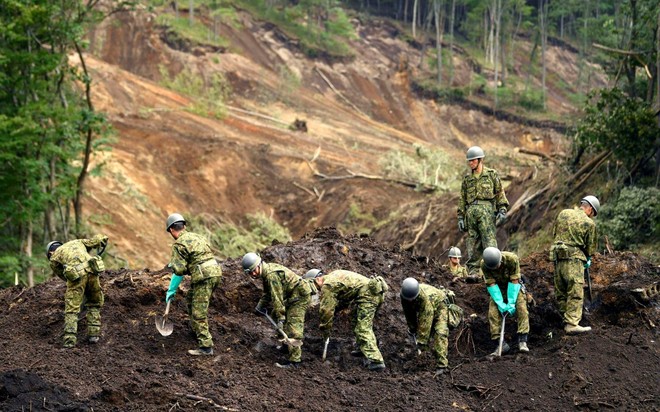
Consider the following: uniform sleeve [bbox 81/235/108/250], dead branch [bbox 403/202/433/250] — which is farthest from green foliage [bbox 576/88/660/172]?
uniform sleeve [bbox 81/235/108/250]

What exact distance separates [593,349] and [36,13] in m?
15.1

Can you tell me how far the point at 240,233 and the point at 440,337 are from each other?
713 inches

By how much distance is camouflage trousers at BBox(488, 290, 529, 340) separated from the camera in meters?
10.9

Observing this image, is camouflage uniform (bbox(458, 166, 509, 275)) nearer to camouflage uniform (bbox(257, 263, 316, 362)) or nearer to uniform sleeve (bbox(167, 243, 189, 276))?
camouflage uniform (bbox(257, 263, 316, 362))

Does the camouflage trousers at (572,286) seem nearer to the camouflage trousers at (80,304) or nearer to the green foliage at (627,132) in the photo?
the camouflage trousers at (80,304)

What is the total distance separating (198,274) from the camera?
1037 centimetres

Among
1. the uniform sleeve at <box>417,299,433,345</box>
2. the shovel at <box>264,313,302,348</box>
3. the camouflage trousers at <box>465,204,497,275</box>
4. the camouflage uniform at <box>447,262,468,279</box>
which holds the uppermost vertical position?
the camouflage trousers at <box>465,204,497,275</box>

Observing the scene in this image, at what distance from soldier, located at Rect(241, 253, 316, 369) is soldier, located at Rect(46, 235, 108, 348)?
2.01 m

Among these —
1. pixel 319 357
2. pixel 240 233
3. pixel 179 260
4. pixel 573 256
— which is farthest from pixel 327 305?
pixel 240 233

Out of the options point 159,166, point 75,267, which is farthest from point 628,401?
point 159,166

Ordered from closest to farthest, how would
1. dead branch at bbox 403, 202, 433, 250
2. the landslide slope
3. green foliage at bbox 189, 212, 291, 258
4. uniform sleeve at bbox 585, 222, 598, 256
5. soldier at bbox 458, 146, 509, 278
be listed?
1. uniform sleeve at bbox 585, 222, 598, 256
2. soldier at bbox 458, 146, 509, 278
3. dead branch at bbox 403, 202, 433, 250
4. green foliage at bbox 189, 212, 291, 258
5. the landslide slope

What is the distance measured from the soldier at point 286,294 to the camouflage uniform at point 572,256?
3460 millimetres

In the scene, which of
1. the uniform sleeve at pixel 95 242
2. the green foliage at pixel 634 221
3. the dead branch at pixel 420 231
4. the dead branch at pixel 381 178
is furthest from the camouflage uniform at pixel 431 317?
the dead branch at pixel 381 178

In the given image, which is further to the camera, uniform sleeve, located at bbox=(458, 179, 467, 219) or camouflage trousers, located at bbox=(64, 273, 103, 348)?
uniform sleeve, located at bbox=(458, 179, 467, 219)
